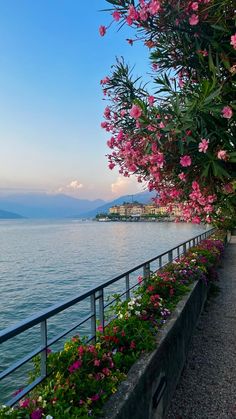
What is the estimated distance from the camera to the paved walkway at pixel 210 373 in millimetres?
4484

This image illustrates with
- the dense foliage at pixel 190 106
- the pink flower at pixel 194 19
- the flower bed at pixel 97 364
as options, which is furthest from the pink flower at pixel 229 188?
the flower bed at pixel 97 364

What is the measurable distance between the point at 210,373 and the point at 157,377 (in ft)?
5.88

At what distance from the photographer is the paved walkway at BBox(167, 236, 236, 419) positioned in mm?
4484

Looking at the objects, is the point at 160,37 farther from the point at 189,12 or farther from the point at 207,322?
the point at 207,322

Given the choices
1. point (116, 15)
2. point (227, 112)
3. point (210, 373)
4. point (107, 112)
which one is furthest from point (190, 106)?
point (210, 373)

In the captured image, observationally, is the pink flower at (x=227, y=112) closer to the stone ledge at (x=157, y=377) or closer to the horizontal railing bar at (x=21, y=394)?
the stone ledge at (x=157, y=377)

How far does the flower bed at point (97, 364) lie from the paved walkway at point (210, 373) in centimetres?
101

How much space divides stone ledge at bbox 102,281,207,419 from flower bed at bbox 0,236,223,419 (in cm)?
10

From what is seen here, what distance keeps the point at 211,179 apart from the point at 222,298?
706 cm

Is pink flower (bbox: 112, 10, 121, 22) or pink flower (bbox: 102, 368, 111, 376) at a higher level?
pink flower (bbox: 112, 10, 121, 22)

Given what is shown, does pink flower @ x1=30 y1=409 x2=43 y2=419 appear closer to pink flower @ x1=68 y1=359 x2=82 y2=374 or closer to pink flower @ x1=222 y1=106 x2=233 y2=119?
pink flower @ x1=68 y1=359 x2=82 y2=374

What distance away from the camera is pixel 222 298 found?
10320mm

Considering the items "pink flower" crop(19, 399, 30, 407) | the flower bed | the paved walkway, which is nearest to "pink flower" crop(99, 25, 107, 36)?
the flower bed

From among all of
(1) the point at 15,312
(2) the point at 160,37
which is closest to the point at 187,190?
(2) the point at 160,37
